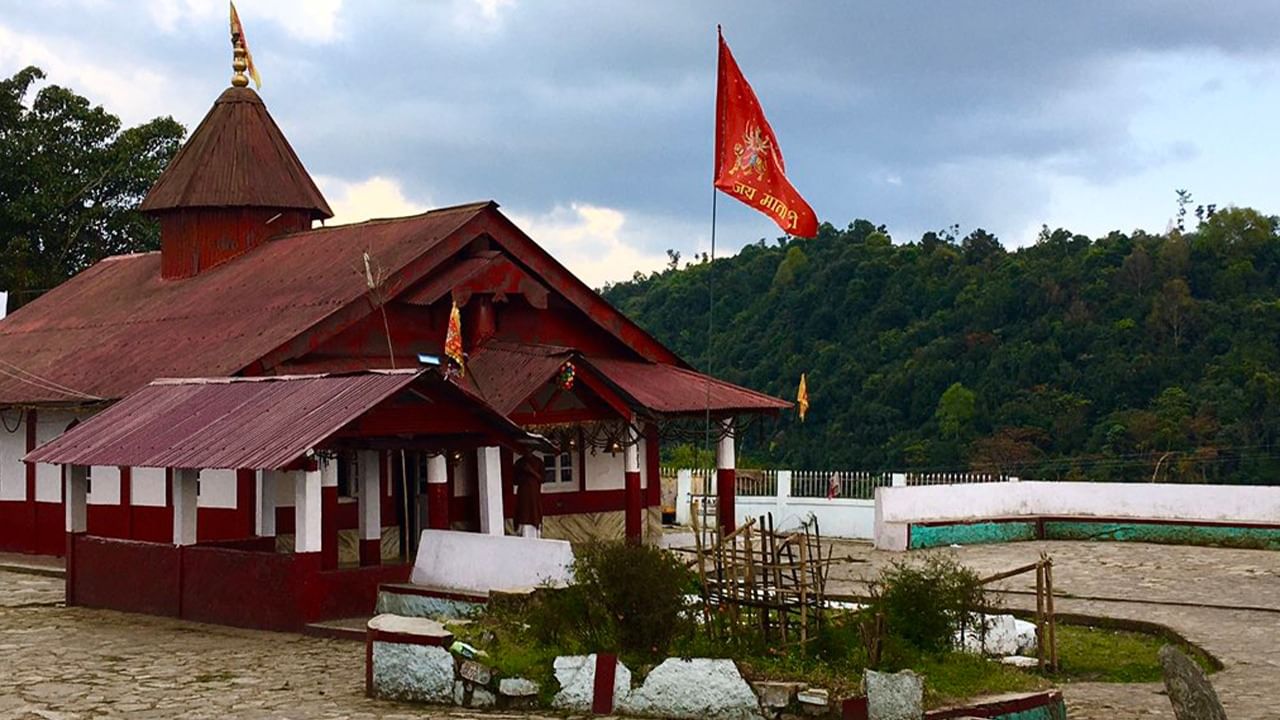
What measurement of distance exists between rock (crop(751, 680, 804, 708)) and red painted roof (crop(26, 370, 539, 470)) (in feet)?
21.0

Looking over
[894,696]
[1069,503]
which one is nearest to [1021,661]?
[894,696]

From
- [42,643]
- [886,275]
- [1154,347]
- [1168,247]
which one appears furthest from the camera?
[886,275]

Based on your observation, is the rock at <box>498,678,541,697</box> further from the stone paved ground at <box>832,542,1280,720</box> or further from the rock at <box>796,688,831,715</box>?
the stone paved ground at <box>832,542,1280,720</box>

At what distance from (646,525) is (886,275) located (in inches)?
Answer: 1395

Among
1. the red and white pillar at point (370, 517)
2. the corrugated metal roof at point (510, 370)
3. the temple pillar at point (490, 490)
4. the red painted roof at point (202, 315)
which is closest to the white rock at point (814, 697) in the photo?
the red and white pillar at point (370, 517)

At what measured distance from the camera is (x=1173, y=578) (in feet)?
81.0

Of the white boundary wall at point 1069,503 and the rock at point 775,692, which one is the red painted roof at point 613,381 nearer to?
the white boundary wall at point 1069,503

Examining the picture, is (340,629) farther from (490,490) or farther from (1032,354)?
(1032,354)

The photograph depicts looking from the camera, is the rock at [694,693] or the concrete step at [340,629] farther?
the concrete step at [340,629]

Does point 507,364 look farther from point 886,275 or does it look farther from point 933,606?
point 886,275

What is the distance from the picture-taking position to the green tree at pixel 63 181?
155 feet

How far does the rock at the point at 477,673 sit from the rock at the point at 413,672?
18cm

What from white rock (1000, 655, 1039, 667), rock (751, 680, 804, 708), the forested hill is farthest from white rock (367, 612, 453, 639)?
the forested hill

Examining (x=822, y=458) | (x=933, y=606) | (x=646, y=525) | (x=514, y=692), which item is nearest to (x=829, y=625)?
(x=933, y=606)
